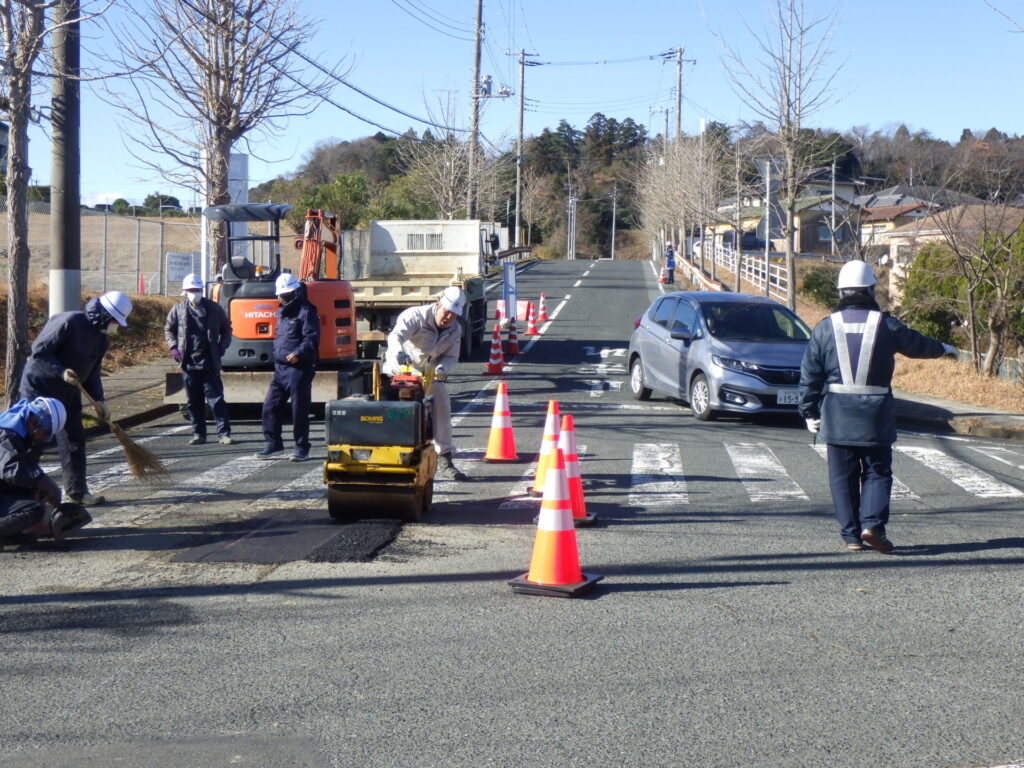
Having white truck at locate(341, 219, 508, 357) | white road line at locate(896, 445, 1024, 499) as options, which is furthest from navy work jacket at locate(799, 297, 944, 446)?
white truck at locate(341, 219, 508, 357)

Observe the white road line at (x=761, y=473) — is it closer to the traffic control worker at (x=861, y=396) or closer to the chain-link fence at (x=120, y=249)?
the traffic control worker at (x=861, y=396)

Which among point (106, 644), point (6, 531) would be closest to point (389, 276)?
point (6, 531)

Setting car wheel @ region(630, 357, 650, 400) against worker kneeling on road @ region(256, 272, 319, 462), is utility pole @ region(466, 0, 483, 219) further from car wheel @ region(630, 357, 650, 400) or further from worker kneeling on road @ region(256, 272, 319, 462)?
worker kneeling on road @ region(256, 272, 319, 462)

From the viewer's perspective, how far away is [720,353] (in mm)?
14266

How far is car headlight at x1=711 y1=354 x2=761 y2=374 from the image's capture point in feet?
45.9

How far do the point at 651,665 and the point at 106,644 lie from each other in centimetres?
275

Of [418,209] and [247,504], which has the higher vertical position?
[418,209]

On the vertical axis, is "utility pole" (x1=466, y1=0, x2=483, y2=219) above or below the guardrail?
above

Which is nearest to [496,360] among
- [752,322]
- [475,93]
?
[752,322]

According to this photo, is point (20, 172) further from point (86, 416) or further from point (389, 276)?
point (389, 276)

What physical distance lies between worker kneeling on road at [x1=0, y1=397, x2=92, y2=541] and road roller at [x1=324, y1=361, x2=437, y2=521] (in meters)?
1.85

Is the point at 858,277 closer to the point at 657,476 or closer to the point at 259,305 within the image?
the point at 657,476

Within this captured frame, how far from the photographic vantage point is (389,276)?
77.9 ft

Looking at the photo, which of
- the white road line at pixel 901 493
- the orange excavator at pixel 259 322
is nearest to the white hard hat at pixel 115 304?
the orange excavator at pixel 259 322
